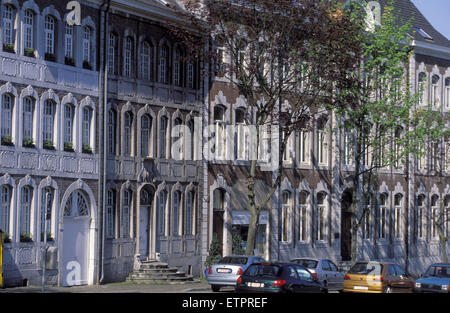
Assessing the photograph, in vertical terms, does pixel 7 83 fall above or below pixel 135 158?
above

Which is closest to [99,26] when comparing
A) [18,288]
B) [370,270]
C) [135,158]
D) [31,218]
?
[135,158]

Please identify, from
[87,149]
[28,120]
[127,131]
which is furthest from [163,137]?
[28,120]

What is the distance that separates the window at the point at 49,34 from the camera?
34531 millimetres

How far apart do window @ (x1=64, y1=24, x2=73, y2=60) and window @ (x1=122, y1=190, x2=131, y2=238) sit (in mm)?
6126

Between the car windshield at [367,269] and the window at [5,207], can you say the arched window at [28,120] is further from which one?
the car windshield at [367,269]

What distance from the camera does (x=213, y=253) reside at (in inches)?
1657

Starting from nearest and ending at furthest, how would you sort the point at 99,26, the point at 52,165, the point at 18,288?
the point at 18,288 → the point at 52,165 → the point at 99,26

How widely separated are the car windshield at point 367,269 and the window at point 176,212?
10.1m

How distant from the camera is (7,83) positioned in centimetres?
3269

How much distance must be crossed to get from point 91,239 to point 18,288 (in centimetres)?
489

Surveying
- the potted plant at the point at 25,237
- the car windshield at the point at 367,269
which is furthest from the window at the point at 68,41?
the car windshield at the point at 367,269

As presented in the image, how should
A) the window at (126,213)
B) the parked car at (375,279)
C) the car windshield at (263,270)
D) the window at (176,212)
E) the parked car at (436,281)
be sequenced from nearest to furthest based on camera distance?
the car windshield at (263,270)
the parked car at (436,281)
the parked car at (375,279)
the window at (126,213)
the window at (176,212)

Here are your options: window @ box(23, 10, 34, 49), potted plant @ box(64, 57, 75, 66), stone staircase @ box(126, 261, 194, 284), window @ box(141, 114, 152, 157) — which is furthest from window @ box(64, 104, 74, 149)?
stone staircase @ box(126, 261, 194, 284)

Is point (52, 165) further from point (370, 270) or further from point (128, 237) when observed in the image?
point (370, 270)
